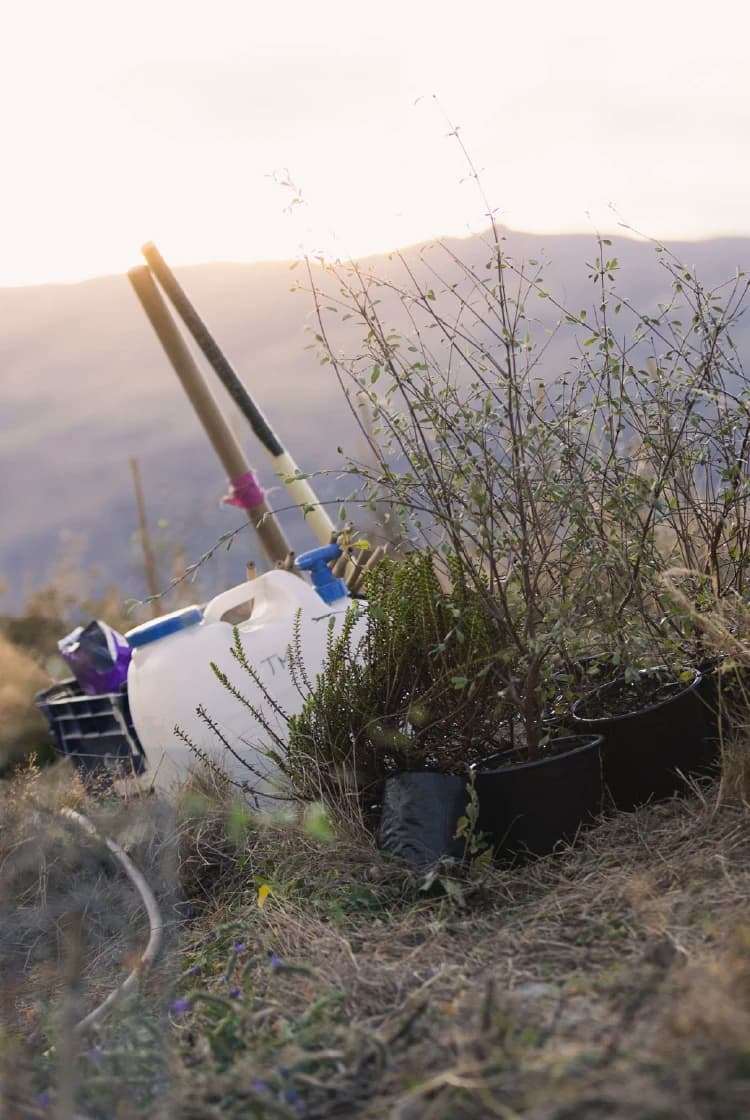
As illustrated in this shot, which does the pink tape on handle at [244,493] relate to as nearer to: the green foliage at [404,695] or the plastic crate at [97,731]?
the plastic crate at [97,731]

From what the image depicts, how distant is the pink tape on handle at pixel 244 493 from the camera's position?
5805 mm

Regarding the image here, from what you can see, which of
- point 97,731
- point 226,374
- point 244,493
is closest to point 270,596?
point 97,731

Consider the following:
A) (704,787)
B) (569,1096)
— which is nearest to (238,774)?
(704,787)

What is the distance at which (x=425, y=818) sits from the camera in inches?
112

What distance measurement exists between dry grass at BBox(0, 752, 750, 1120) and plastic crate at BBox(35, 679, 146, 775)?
55 centimetres

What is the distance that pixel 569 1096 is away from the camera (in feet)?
4.36

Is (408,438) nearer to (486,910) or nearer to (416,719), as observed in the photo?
(416,719)

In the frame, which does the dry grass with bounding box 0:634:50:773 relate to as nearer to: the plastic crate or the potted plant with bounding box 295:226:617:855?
the plastic crate

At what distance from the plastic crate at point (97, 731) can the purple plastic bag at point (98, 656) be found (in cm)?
8

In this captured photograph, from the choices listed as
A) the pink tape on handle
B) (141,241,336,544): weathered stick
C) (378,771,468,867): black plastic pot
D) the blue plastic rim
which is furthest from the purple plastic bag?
(378,771,468,867): black plastic pot

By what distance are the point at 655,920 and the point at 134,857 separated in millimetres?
1847

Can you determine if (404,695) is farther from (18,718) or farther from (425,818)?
(18,718)

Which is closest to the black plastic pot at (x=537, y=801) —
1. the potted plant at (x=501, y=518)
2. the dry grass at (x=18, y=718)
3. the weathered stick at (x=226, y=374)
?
the potted plant at (x=501, y=518)

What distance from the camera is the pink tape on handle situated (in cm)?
580
